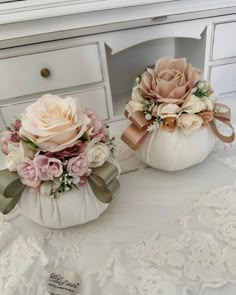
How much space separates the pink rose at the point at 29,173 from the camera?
16.3 inches

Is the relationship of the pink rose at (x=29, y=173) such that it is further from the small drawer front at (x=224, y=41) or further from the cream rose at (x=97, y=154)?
the small drawer front at (x=224, y=41)

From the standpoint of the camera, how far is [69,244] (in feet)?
1.50

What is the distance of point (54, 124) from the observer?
40 centimetres

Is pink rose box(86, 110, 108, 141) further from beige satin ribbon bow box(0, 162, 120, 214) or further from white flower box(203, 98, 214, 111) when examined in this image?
white flower box(203, 98, 214, 111)

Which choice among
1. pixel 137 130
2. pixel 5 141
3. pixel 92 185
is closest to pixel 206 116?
pixel 137 130

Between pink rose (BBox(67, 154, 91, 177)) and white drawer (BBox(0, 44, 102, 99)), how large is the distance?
350mm

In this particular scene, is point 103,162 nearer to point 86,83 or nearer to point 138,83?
point 138,83

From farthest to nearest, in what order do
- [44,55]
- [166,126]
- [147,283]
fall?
1. [44,55]
2. [166,126]
3. [147,283]

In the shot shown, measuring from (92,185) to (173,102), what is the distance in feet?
0.64

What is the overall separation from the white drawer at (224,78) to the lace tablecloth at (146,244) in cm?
34

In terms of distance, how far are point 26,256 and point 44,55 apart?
0.45 metres

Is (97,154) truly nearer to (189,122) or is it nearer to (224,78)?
(189,122)

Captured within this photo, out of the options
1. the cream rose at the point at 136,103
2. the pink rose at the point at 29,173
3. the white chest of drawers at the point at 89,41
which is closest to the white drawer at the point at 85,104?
the white chest of drawers at the point at 89,41

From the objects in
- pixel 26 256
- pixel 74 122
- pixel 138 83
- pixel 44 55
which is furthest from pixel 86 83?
pixel 26 256
